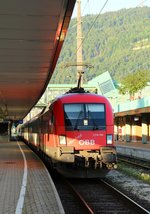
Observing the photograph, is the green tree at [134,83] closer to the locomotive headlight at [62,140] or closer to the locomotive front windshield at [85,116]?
the locomotive front windshield at [85,116]

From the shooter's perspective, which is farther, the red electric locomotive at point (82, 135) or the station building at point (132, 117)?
the station building at point (132, 117)

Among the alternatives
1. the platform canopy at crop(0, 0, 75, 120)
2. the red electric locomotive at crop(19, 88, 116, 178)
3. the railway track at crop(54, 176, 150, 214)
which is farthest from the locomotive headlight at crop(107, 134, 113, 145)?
the platform canopy at crop(0, 0, 75, 120)

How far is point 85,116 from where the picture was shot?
1455cm

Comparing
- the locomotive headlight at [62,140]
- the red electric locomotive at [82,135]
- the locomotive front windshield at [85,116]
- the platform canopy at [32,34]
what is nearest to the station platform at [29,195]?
the red electric locomotive at [82,135]

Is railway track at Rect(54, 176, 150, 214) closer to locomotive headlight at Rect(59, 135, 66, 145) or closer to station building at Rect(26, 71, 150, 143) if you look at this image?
locomotive headlight at Rect(59, 135, 66, 145)

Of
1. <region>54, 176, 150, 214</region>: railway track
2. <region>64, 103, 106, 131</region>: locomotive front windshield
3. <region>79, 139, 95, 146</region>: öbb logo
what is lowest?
<region>54, 176, 150, 214</region>: railway track

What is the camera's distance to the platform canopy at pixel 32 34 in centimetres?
950

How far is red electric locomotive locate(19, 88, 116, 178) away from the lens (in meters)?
13.7

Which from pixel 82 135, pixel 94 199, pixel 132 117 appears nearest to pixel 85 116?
pixel 82 135

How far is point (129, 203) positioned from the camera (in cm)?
1056

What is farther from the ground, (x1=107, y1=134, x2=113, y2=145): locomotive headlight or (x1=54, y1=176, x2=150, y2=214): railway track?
(x1=107, y1=134, x2=113, y2=145): locomotive headlight

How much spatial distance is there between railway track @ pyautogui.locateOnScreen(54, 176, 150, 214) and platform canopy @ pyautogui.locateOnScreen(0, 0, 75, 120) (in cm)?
443

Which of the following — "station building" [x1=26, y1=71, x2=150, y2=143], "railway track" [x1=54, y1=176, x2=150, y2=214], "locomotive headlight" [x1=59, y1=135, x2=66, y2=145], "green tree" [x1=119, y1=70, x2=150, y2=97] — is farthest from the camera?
"green tree" [x1=119, y1=70, x2=150, y2=97]

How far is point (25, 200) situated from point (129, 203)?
2.75 metres
